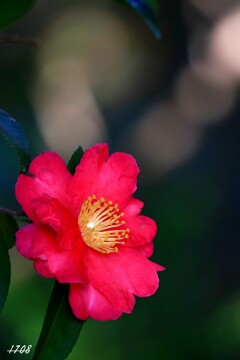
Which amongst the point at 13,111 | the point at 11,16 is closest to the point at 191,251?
the point at 13,111

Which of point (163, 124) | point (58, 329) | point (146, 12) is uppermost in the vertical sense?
point (146, 12)

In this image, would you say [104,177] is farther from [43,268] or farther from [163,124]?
[163,124]

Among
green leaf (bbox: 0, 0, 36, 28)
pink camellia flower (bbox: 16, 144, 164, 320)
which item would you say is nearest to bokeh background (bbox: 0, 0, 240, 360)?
green leaf (bbox: 0, 0, 36, 28)

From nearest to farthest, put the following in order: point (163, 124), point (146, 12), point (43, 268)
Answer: point (43, 268)
point (146, 12)
point (163, 124)

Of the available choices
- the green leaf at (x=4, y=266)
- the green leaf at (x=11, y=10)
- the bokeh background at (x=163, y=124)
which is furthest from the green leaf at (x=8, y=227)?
the bokeh background at (x=163, y=124)

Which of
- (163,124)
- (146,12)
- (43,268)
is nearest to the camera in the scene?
(43,268)

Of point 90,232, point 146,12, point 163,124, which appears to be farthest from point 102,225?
point 163,124

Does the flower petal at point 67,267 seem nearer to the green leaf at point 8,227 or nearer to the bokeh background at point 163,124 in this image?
the green leaf at point 8,227

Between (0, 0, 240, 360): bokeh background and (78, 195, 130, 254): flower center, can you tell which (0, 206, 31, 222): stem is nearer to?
(78, 195, 130, 254): flower center
